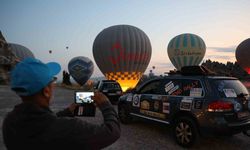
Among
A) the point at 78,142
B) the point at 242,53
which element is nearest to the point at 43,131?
the point at 78,142

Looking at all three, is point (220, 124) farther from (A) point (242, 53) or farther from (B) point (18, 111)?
(A) point (242, 53)

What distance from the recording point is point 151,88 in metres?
8.45

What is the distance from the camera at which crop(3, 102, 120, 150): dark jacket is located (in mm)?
1587

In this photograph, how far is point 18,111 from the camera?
65.7 inches

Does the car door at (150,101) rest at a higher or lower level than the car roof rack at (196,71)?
lower

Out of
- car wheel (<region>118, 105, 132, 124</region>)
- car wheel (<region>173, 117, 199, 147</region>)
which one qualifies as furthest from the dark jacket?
car wheel (<region>118, 105, 132, 124</region>)

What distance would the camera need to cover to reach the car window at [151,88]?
8024 mm

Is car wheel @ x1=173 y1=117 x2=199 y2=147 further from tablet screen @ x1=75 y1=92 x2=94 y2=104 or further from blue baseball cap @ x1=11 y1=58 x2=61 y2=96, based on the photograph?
blue baseball cap @ x1=11 y1=58 x2=61 y2=96

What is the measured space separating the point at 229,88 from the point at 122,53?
22.2m

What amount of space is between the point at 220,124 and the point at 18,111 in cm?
529

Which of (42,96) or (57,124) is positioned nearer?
(57,124)

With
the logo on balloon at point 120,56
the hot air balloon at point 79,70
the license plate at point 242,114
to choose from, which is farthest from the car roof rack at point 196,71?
the hot air balloon at point 79,70

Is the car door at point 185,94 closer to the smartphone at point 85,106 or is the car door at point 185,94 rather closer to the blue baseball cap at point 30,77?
the smartphone at point 85,106

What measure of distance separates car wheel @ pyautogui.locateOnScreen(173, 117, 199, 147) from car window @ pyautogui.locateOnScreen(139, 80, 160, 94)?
139 centimetres
